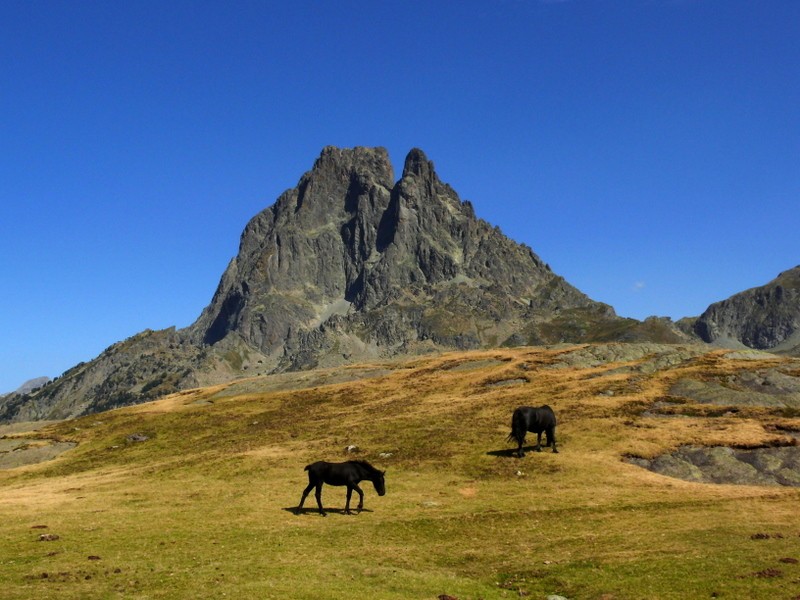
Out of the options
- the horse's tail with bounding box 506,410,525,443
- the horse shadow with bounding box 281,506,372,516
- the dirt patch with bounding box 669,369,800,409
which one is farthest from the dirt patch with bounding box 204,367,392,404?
the horse shadow with bounding box 281,506,372,516

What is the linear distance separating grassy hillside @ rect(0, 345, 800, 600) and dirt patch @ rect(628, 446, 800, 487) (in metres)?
2.01

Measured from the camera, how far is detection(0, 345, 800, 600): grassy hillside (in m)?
24.9

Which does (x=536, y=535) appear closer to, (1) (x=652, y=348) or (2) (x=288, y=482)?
(2) (x=288, y=482)

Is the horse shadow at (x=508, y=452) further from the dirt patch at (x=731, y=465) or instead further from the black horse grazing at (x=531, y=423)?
the dirt patch at (x=731, y=465)

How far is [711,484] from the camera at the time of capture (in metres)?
46.8

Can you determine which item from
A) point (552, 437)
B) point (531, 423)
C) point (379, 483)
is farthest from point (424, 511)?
point (552, 437)

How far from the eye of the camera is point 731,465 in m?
49.7

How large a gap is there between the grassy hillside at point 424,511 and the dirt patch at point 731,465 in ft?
6.59

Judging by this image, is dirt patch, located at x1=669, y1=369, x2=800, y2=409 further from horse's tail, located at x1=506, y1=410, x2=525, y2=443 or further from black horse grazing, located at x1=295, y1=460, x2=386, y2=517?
black horse grazing, located at x1=295, y1=460, x2=386, y2=517

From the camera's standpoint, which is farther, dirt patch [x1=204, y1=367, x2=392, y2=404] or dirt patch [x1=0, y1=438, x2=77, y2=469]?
dirt patch [x1=204, y1=367, x2=392, y2=404]

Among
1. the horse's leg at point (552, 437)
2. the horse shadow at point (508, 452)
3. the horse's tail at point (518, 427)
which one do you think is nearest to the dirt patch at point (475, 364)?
the horse shadow at point (508, 452)

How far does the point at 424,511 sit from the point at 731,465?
27.0 meters

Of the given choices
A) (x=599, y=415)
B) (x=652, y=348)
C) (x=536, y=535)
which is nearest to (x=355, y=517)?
(x=536, y=535)

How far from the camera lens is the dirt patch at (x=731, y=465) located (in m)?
47.5
